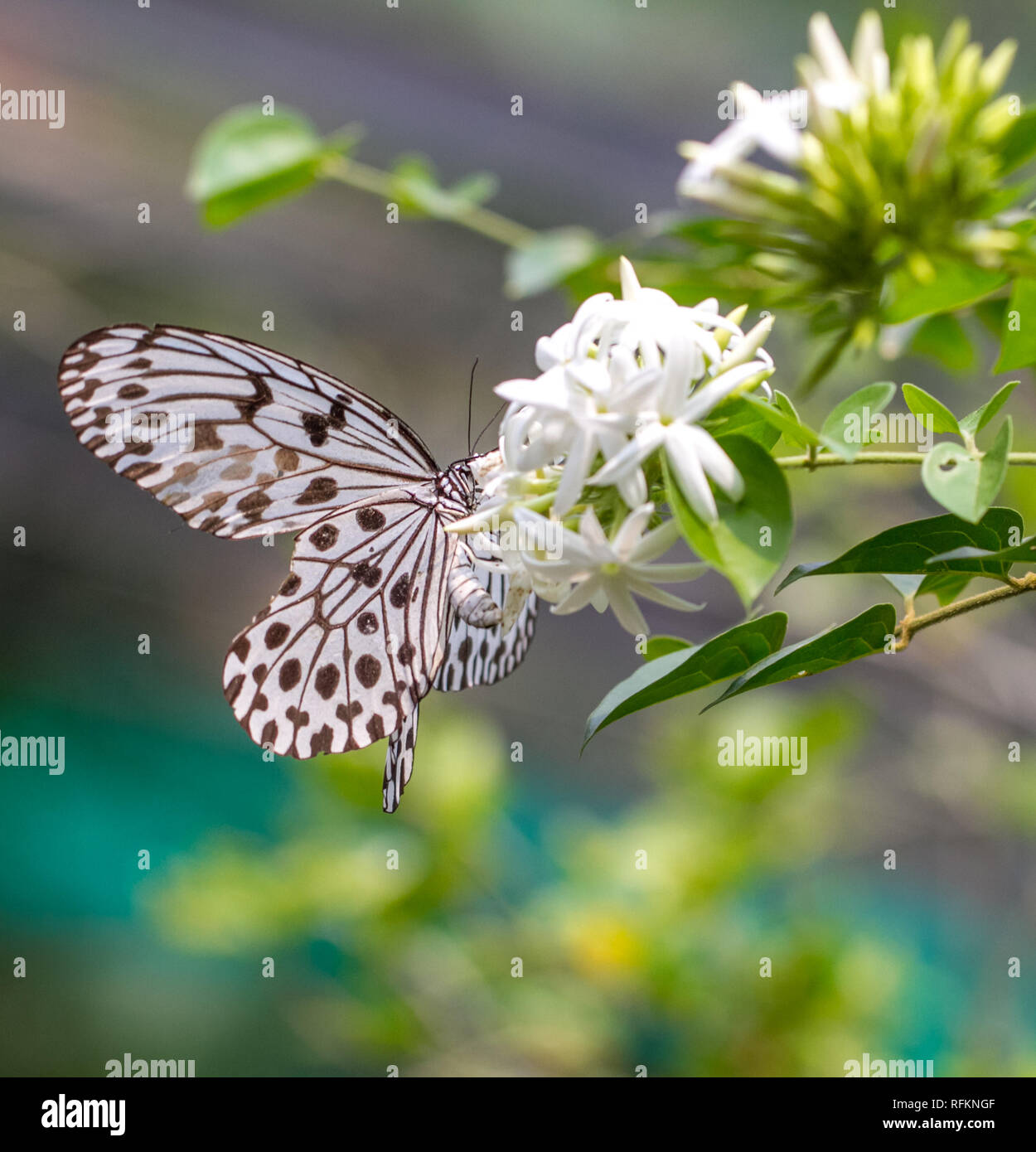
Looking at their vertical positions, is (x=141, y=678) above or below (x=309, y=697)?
above

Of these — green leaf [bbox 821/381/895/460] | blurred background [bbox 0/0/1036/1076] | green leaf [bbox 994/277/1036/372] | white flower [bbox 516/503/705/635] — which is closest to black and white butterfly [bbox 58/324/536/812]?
white flower [bbox 516/503/705/635]

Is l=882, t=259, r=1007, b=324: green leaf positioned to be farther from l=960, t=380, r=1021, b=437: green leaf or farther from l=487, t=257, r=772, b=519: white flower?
l=487, t=257, r=772, b=519: white flower

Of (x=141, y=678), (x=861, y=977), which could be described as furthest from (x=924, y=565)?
(x=141, y=678)

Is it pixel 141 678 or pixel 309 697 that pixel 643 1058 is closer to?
pixel 309 697

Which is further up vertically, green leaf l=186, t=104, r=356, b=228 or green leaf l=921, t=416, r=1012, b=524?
green leaf l=186, t=104, r=356, b=228

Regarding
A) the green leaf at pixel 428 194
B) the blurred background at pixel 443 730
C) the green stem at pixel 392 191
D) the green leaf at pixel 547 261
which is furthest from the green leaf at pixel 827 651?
the blurred background at pixel 443 730

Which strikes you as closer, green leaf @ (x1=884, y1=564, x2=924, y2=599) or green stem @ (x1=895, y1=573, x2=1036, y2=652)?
green stem @ (x1=895, y1=573, x2=1036, y2=652)

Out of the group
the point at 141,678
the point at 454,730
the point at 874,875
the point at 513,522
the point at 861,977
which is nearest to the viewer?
the point at 513,522
